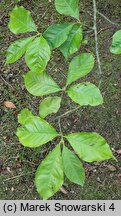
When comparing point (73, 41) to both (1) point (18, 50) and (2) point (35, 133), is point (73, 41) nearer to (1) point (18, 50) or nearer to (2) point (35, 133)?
(1) point (18, 50)

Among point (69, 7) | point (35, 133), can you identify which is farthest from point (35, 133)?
point (69, 7)

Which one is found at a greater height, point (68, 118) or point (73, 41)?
point (73, 41)

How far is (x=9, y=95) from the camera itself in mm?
1986

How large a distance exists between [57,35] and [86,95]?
0.81ft

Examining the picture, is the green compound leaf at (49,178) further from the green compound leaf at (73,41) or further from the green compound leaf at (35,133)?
the green compound leaf at (73,41)

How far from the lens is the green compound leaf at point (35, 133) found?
3.22 feet

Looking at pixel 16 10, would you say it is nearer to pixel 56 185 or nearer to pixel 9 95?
pixel 56 185

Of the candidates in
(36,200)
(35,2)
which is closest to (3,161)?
(36,200)

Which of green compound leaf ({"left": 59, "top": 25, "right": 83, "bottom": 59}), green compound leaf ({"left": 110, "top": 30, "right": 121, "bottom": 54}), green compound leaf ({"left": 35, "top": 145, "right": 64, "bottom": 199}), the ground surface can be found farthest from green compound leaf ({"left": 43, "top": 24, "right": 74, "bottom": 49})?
the ground surface

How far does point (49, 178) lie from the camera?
3.24 feet

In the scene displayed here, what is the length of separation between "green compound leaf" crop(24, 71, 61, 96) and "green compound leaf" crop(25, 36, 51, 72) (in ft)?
0.32

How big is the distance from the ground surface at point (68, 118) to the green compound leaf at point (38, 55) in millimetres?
883

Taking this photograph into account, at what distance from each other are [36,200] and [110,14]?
4.00 ft

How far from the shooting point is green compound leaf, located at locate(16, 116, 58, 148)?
981 millimetres
